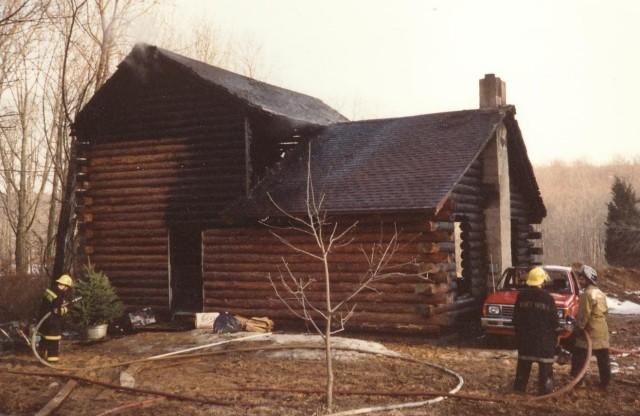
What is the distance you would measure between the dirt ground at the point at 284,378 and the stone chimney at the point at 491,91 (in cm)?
669

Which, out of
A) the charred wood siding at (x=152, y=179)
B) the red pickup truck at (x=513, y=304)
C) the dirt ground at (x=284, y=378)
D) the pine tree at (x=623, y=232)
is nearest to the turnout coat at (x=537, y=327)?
the dirt ground at (x=284, y=378)

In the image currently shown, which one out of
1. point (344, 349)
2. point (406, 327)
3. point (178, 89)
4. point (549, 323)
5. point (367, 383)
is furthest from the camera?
point (178, 89)

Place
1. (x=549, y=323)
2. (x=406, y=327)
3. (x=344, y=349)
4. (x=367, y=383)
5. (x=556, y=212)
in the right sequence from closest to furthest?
(x=549, y=323) → (x=367, y=383) → (x=344, y=349) → (x=406, y=327) → (x=556, y=212)

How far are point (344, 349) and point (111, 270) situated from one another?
8422 millimetres

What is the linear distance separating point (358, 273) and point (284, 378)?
4.60 metres

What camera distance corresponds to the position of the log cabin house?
13250 mm

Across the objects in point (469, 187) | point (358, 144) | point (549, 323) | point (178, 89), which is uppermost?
point (178, 89)

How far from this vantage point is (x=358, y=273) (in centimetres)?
1362

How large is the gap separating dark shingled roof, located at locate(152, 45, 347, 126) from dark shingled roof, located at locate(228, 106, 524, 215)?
1.26 meters

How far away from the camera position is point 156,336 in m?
13.9

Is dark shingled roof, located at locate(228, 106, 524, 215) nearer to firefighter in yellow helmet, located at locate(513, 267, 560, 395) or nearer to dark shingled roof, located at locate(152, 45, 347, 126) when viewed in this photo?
dark shingled roof, located at locate(152, 45, 347, 126)

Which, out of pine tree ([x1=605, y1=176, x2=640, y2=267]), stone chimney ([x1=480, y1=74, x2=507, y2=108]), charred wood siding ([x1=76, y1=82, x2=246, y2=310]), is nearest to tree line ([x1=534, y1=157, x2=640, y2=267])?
pine tree ([x1=605, y1=176, x2=640, y2=267])

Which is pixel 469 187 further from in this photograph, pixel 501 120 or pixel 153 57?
pixel 153 57

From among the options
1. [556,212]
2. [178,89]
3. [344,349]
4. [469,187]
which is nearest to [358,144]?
[469,187]
